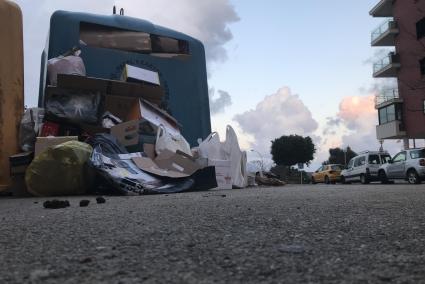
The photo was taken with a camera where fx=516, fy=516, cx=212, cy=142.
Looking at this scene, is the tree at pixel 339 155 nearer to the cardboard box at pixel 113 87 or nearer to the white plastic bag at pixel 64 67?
the cardboard box at pixel 113 87

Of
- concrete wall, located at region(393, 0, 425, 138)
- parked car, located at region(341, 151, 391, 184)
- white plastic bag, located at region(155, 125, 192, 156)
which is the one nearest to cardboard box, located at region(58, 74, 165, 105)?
white plastic bag, located at region(155, 125, 192, 156)

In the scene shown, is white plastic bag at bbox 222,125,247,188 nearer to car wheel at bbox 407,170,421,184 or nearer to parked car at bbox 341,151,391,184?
car wheel at bbox 407,170,421,184

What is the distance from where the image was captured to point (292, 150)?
56969 millimetres

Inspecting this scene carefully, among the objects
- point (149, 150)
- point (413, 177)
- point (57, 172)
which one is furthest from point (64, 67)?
point (413, 177)

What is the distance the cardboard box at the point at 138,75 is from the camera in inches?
414

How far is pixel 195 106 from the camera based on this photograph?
41.2ft

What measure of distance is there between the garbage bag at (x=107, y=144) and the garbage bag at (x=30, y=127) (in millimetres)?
963

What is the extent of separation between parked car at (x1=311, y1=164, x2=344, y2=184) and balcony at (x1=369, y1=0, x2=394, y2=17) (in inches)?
559

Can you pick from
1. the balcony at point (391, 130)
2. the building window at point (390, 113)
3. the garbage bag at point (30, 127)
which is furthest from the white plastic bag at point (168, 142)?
the building window at point (390, 113)

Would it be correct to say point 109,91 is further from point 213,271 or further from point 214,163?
point 213,271

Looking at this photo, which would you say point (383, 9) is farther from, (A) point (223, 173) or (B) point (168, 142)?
(B) point (168, 142)

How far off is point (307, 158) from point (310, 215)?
5397cm

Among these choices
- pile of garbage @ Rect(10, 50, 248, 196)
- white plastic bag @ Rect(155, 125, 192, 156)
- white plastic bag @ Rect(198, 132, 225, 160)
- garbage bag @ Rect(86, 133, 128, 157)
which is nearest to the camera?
pile of garbage @ Rect(10, 50, 248, 196)

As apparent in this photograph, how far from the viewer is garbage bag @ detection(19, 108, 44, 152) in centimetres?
895
